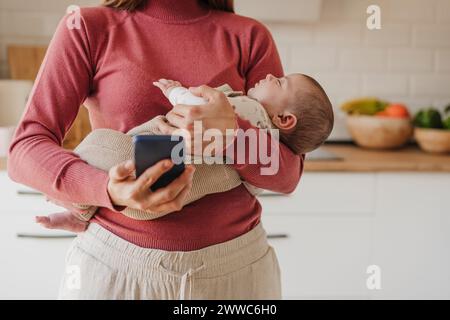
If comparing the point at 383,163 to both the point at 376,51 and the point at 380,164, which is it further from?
the point at 376,51

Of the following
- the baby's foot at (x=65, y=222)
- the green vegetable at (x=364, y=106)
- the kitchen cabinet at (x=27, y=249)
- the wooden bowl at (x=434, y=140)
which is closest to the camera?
the baby's foot at (x=65, y=222)

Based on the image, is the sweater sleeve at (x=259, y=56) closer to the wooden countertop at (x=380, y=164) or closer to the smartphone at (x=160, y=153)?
the smartphone at (x=160, y=153)

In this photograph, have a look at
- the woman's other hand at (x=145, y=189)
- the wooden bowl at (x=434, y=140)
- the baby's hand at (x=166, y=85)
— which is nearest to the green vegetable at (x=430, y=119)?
the wooden bowl at (x=434, y=140)

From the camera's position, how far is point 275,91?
105 cm

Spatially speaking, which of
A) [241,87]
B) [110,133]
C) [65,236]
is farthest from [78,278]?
[65,236]

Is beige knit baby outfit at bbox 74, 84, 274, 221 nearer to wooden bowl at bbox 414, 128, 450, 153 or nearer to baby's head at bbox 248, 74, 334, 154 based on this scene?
baby's head at bbox 248, 74, 334, 154

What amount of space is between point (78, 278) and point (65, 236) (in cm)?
96

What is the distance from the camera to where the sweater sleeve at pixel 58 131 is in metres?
0.85

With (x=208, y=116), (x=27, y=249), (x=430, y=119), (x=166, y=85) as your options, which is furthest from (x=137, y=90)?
(x=430, y=119)

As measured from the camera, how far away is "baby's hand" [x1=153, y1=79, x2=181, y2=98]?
91 cm

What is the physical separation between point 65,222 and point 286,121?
0.43 m

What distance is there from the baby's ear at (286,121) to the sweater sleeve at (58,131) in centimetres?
34

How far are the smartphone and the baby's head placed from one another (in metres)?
0.33

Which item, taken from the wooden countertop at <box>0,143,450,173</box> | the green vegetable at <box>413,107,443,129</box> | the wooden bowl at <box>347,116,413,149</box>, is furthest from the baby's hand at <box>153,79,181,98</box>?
the green vegetable at <box>413,107,443,129</box>
